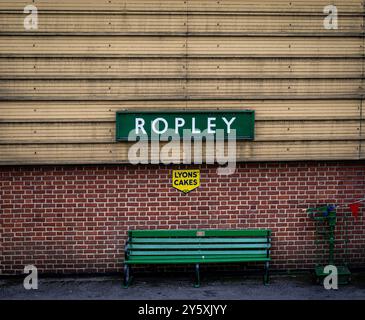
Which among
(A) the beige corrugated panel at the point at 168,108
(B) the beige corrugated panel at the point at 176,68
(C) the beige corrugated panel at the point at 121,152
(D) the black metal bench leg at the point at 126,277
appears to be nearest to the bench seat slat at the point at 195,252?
(D) the black metal bench leg at the point at 126,277

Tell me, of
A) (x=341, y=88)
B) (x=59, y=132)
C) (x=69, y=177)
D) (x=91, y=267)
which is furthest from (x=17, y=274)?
(x=341, y=88)

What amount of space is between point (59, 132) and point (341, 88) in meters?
4.21

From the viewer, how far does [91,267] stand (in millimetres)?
7645

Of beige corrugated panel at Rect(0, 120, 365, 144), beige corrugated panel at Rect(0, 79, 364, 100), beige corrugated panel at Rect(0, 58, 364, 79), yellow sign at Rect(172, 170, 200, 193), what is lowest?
yellow sign at Rect(172, 170, 200, 193)

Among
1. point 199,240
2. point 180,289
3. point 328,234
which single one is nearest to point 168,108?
point 199,240

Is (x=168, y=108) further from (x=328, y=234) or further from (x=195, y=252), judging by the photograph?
(x=328, y=234)

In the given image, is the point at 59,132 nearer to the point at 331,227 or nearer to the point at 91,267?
the point at 91,267

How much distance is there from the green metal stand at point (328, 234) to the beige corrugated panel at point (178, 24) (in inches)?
104

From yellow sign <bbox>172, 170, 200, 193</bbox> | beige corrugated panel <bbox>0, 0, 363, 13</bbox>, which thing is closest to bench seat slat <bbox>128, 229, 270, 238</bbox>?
yellow sign <bbox>172, 170, 200, 193</bbox>

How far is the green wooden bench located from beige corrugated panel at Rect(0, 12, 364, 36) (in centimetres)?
296

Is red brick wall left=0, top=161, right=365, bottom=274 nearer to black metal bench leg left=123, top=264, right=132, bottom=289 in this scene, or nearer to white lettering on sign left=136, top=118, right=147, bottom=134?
black metal bench leg left=123, top=264, right=132, bottom=289

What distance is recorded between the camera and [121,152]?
24.4ft

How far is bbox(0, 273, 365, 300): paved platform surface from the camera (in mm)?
6914
